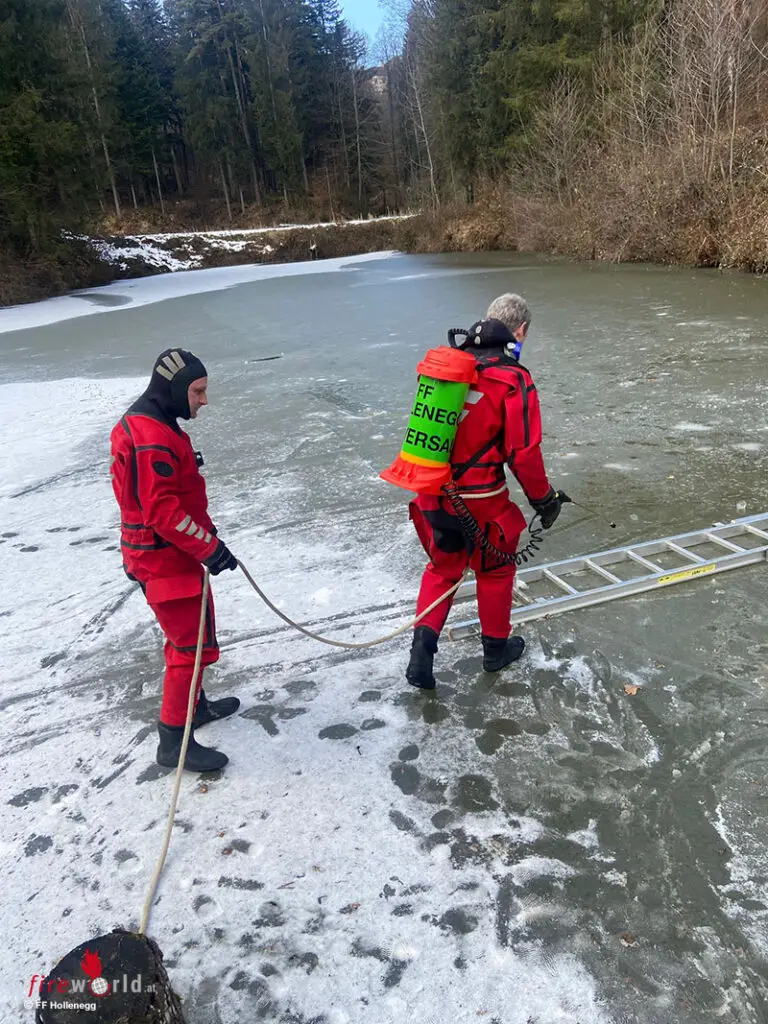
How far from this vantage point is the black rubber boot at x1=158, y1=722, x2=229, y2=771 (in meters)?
2.71

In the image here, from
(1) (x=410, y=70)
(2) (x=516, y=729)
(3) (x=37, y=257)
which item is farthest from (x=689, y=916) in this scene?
(1) (x=410, y=70)

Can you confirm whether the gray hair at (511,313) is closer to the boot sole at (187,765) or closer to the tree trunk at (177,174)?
the boot sole at (187,765)

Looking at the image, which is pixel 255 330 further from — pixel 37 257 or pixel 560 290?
pixel 37 257

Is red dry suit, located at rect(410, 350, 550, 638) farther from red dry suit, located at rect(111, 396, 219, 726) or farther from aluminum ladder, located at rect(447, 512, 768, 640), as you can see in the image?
red dry suit, located at rect(111, 396, 219, 726)

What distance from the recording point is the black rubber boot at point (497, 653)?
3.10 m

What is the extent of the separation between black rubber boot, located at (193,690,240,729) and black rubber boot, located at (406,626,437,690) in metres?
0.78

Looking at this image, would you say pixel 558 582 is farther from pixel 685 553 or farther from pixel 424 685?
pixel 424 685

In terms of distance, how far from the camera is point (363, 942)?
6.59ft

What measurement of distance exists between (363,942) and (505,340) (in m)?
2.12

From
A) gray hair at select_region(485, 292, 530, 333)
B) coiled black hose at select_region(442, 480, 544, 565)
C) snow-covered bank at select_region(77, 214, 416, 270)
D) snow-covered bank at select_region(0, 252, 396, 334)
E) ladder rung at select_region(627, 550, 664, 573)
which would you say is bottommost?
ladder rung at select_region(627, 550, 664, 573)

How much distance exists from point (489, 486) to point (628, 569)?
5.08 feet

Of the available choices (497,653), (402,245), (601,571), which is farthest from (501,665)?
(402,245)

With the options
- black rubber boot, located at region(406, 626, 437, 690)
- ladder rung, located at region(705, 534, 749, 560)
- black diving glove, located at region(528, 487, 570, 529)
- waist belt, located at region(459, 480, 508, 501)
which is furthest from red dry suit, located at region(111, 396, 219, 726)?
ladder rung, located at region(705, 534, 749, 560)

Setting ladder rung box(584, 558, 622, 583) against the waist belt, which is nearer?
the waist belt
